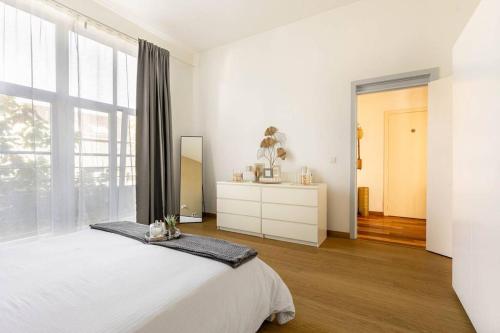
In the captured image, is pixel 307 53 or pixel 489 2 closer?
pixel 489 2

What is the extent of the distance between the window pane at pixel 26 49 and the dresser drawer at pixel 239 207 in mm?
2553

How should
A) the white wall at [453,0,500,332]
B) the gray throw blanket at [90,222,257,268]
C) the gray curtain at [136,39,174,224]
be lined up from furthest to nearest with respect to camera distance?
the gray curtain at [136,39,174,224] → the gray throw blanket at [90,222,257,268] → the white wall at [453,0,500,332]

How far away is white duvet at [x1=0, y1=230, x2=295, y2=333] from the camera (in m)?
0.85

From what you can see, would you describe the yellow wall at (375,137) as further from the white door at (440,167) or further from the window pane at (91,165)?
the window pane at (91,165)

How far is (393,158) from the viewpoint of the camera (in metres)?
4.52

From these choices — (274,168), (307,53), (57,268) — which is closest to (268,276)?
(57,268)

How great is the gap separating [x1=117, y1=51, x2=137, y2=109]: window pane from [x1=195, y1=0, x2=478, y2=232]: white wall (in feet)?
4.52

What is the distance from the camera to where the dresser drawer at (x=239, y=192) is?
3406 mm

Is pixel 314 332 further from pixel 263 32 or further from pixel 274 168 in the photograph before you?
pixel 263 32

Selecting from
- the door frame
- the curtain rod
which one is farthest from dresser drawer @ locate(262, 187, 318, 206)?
the curtain rod

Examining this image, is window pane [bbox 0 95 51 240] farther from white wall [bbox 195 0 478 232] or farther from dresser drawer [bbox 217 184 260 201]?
white wall [bbox 195 0 478 232]

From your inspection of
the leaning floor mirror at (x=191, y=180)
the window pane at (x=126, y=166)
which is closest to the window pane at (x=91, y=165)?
the window pane at (x=126, y=166)

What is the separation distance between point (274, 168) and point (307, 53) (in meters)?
1.80

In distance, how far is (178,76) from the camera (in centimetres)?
434
